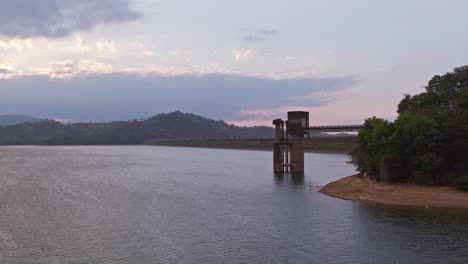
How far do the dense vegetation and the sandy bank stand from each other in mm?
1759

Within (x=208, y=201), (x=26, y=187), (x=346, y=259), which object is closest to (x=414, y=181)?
(x=208, y=201)

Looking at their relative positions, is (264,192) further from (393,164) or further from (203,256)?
(203,256)

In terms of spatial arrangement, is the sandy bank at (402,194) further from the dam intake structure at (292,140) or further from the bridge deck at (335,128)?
the bridge deck at (335,128)

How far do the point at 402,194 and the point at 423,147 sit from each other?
26.8 ft

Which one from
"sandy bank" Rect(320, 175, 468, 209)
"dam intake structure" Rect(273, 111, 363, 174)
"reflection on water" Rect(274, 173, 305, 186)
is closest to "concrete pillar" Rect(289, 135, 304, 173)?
"dam intake structure" Rect(273, 111, 363, 174)

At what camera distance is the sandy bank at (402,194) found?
6300 cm

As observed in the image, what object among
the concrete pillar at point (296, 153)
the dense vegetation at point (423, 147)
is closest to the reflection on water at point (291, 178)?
the concrete pillar at point (296, 153)

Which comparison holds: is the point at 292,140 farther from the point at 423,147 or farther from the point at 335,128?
the point at 423,147

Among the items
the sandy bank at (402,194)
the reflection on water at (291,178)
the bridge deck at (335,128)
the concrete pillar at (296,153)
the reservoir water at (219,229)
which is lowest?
the reservoir water at (219,229)

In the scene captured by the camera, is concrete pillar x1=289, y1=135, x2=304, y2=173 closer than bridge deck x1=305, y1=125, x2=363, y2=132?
Yes

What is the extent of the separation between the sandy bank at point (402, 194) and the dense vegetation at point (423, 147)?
1759mm

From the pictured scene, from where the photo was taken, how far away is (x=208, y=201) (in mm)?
71125

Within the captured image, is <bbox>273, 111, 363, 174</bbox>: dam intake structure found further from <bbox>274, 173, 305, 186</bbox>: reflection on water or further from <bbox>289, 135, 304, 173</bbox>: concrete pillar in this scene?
<bbox>274, 173, 305, 186</bbox>: reflection on water

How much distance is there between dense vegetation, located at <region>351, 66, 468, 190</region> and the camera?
6962cm
